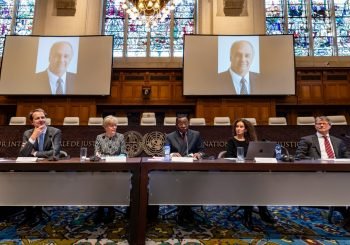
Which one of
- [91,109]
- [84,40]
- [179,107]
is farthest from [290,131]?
[84,40]

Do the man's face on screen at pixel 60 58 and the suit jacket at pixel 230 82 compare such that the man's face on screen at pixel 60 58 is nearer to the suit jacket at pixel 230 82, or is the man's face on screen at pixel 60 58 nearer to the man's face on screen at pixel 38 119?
the suit jacket at pixel 230 82

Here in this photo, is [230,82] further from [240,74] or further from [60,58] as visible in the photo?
[60,58]

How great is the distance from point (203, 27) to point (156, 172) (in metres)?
6.86

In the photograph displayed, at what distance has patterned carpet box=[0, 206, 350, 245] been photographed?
209cm

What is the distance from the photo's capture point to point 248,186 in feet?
6.65

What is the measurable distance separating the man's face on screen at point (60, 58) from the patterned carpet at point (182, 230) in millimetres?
5244

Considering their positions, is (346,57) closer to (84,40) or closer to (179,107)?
(179,107)

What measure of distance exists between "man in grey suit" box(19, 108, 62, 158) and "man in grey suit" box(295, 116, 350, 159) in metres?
2.73

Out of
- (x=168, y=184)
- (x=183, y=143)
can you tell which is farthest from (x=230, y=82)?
(x=168, y=184)

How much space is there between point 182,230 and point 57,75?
631cm

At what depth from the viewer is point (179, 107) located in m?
7.79

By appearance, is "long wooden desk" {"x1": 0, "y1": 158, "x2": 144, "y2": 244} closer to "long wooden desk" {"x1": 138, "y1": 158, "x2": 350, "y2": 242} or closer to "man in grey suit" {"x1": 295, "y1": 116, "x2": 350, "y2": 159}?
"long wooden desk" {"x1": 138, "y1": 158, "x2": 350, "y2": 242}

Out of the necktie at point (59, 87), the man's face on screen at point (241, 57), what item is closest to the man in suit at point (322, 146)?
the man's face on screen at point (241, 57)

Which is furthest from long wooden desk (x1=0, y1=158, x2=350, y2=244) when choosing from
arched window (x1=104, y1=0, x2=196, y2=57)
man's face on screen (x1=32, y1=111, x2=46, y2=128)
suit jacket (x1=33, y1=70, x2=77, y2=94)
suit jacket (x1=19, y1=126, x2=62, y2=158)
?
arched window (x1=104, y1=0, x2=196, y2=57)
